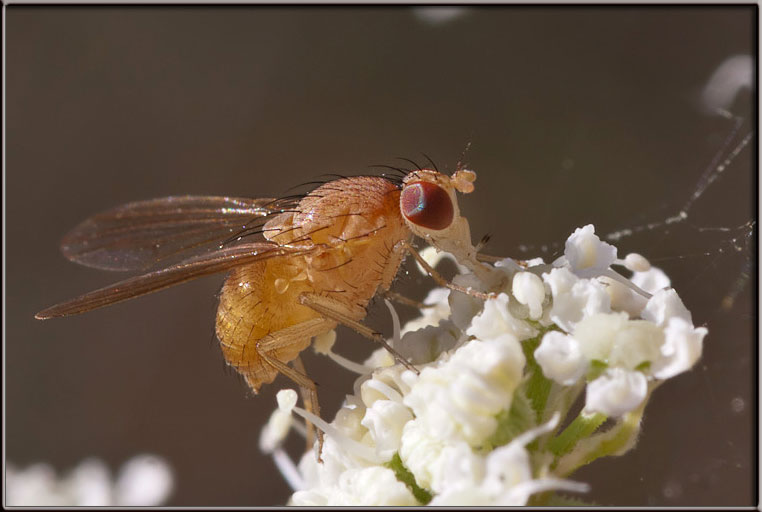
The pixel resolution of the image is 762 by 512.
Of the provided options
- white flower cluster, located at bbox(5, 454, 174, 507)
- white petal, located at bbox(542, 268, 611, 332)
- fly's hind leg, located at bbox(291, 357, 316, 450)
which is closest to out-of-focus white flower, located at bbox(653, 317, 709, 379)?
white petal, located at bbox(542, 268, 611, 332)

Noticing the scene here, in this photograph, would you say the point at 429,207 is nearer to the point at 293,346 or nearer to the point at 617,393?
the point at 293,346

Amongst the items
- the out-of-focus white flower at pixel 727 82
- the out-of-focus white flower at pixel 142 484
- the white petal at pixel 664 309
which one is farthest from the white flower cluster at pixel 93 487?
the out-of-focus white flower at pixel 727 82

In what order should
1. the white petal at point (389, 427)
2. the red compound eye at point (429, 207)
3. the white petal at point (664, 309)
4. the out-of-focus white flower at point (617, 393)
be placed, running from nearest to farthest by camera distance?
the out-of-focus white flower at point (617, 393) → the white petal at point (664, 309) → the white petal at point (389, 427) → the red compound eye at point (429, 207)

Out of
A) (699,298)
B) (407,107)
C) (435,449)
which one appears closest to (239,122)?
(407,107)

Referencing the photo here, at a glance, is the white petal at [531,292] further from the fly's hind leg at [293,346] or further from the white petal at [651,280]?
the fly's hind leg at [293,346]

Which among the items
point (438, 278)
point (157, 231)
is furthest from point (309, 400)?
point (157, 231)

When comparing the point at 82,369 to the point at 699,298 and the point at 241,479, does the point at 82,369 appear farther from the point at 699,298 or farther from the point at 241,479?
the point at 699,298
